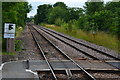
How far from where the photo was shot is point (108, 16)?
35906 millimetres

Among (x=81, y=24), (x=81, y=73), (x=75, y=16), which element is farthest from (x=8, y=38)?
(x=75, y=16)

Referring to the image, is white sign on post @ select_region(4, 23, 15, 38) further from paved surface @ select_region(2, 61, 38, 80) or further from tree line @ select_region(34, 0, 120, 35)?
tree line @ select_region(34, 0, 120, 35)

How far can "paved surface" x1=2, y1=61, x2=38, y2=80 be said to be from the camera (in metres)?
7.83

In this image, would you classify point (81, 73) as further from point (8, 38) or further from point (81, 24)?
point (81, 24)

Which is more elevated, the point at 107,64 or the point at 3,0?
the point at 3,0

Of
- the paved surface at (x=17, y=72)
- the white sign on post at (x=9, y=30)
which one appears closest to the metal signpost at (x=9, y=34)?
the white sign on post at (x=9, y=30)

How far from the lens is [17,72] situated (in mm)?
8641

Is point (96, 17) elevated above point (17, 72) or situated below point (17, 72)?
above

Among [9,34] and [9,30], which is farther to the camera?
[9,34]

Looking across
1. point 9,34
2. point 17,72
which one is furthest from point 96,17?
point 17,72

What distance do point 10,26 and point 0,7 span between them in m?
1.69

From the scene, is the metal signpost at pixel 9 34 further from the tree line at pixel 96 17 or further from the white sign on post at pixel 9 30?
the tree line at pixel 96 17

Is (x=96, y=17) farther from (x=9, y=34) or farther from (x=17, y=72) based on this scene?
(x=17, y=72)

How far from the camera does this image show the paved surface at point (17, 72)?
783cm
